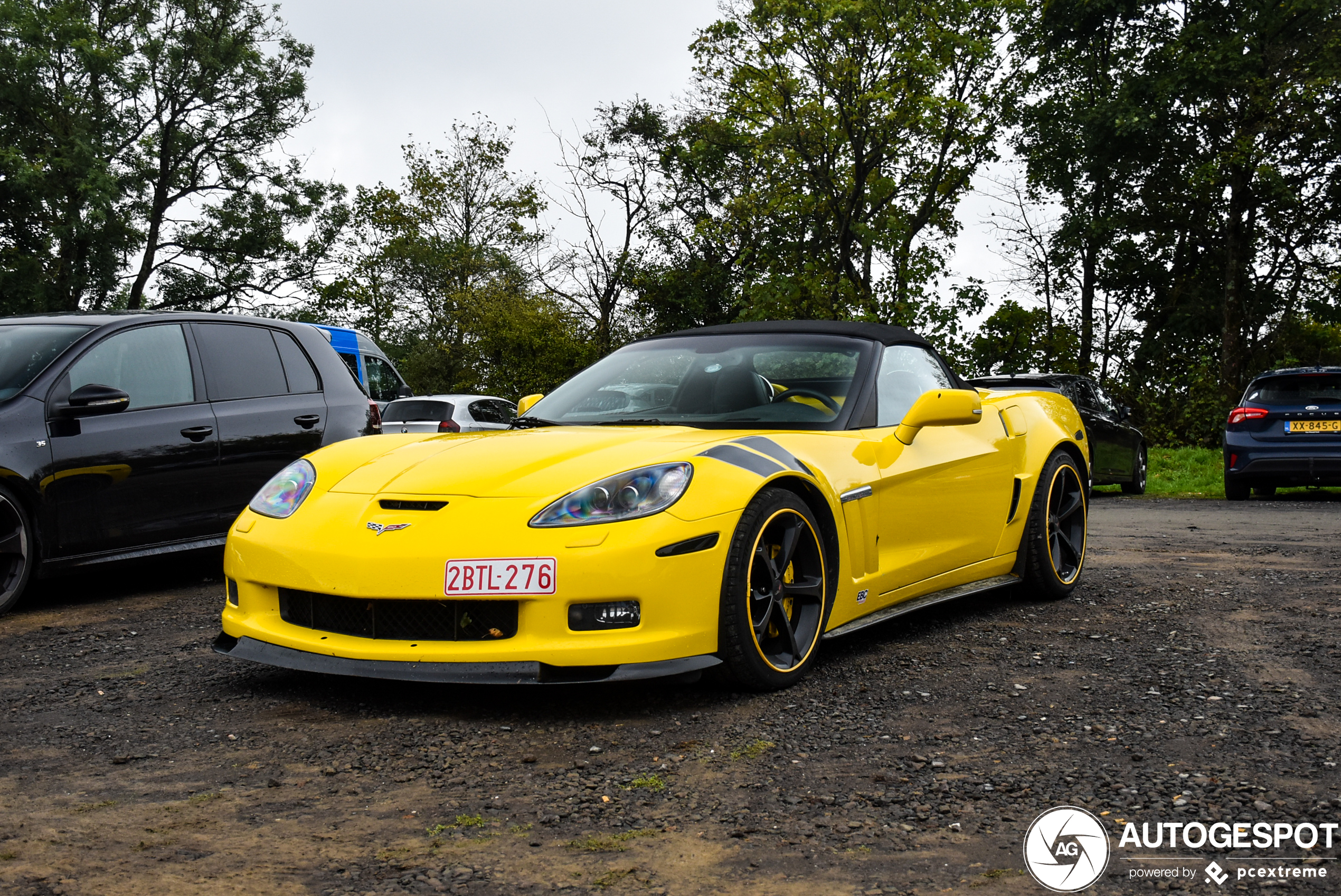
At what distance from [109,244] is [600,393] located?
31.6 m

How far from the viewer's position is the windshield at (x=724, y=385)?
4.91 m

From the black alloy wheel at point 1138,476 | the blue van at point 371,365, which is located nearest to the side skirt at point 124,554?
the blue van at point 371,365

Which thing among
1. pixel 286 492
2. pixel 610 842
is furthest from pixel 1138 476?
pixel 610 842

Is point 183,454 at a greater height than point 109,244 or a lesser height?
lesser

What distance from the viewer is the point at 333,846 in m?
2.70

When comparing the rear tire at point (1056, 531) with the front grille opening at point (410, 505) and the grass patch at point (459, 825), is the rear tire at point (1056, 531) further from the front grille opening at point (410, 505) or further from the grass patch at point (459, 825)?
the grass patch at point (459, 825)

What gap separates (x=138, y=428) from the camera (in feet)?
21.2

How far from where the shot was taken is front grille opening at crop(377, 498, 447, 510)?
394 cm

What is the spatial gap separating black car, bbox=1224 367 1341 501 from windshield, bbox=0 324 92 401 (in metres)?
11.5

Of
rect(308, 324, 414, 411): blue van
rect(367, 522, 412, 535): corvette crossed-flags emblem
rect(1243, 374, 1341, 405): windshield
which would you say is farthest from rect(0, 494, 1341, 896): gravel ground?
rect(308, 324, 414, 411): blue van

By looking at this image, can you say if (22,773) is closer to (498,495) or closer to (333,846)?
(333,846)

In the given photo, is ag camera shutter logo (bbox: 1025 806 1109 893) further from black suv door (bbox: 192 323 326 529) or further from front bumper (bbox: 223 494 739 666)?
black suv door (bbox: 192 323 326 529)

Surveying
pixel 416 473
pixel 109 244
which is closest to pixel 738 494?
pixel 416 473

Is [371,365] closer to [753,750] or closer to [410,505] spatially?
[410,505]
